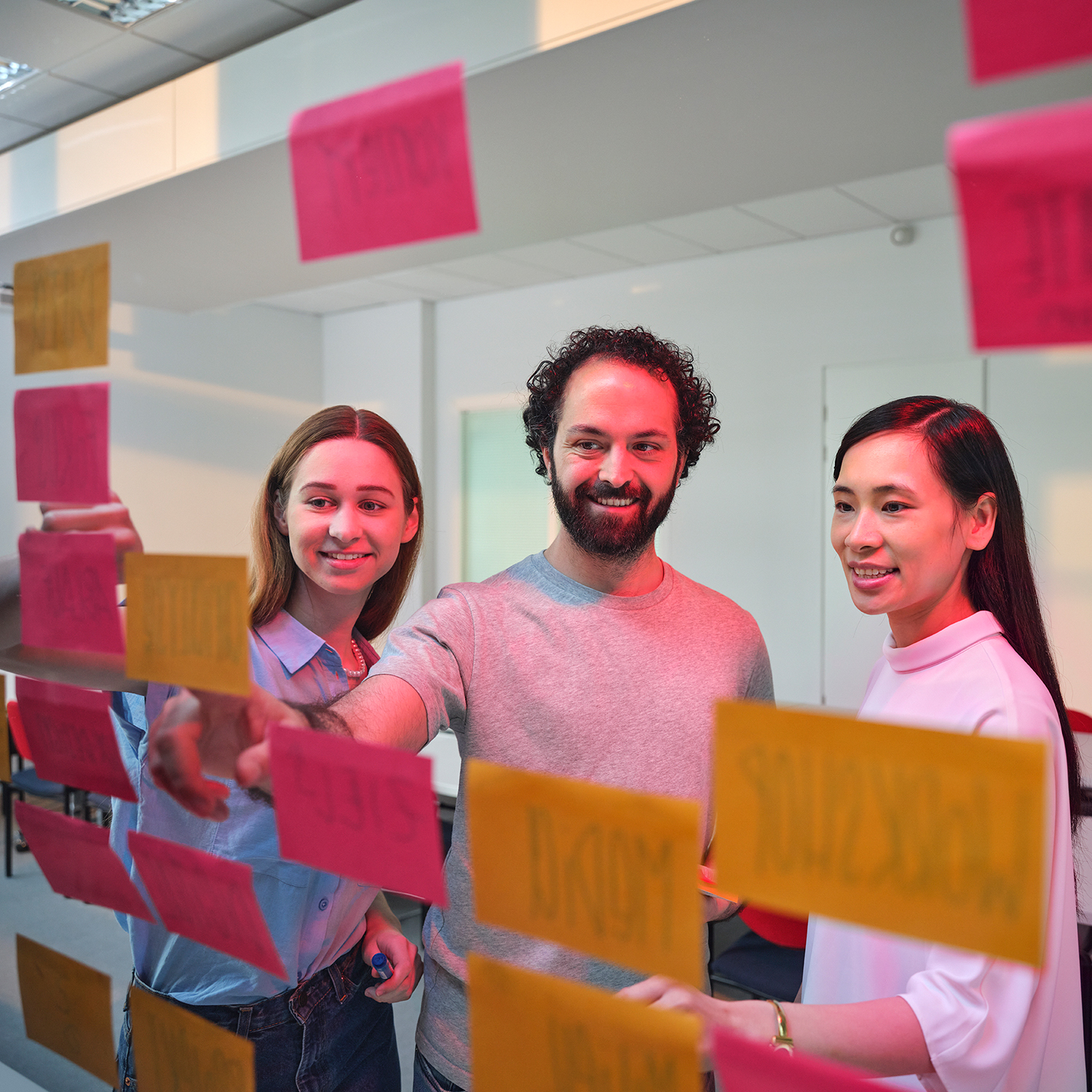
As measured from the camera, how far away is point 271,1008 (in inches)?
42.5

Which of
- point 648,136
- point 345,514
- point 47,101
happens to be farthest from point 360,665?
point 648,136

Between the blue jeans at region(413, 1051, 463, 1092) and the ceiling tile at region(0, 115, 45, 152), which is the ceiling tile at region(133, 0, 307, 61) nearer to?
the ceiling tile at region(0, 115, 45, 152)

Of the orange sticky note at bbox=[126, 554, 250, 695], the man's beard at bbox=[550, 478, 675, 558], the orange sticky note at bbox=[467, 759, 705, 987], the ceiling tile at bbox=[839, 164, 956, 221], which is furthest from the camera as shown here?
the ceiling tile at bbox=[839, 164, 956, 221]

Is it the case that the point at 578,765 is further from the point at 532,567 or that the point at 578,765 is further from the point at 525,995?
the point at 525,995

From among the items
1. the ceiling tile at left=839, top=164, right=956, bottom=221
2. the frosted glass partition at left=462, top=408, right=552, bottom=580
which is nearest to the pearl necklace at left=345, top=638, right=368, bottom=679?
the ceiling tile at left=839, top=164, right=956, bottom=221

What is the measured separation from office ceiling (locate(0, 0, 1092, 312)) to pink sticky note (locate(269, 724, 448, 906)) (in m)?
0.58

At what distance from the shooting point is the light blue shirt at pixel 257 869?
1.02 metres

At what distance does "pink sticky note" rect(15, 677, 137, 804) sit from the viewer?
0.80m

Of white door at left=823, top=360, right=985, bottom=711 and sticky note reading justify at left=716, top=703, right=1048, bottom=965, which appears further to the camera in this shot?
white door at left=823, top=360, right=985, bottom=711

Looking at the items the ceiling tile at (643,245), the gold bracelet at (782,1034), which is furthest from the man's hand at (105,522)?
the ceiling tile at (643,245)

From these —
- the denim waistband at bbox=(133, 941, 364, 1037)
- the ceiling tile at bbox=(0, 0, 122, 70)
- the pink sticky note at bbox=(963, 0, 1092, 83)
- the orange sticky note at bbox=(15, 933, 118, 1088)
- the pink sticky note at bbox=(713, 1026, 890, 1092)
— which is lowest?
the denim waistband at bbox=(133, 941, 364, 1037)

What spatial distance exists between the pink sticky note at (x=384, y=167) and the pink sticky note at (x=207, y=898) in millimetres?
462

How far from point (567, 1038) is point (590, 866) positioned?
10 centimetres

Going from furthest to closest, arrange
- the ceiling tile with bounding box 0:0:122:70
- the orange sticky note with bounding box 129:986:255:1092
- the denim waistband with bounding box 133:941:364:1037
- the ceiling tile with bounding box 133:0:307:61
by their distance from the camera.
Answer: the ceiling tile with bounding box 133:0:307:61 → the ceiling tile with bounding box 0:0:122:70 → the denim waistband with bounding box 133:941:364:1037 → the orange sticky note with bounding box 129:986:255:1092
